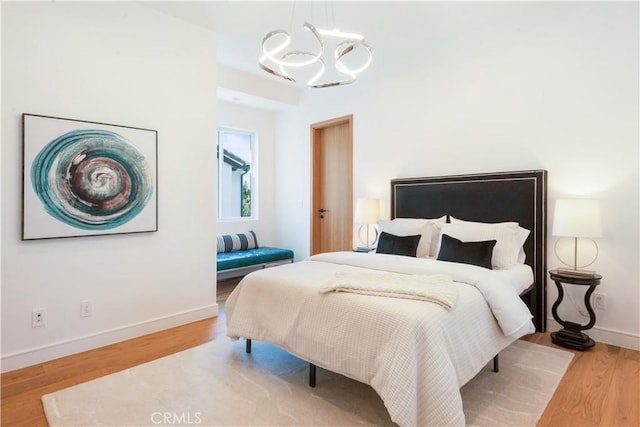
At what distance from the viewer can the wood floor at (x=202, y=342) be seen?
1.87 metres

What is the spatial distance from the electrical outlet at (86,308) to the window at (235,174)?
2.54m

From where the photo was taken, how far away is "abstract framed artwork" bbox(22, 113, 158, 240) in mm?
2436

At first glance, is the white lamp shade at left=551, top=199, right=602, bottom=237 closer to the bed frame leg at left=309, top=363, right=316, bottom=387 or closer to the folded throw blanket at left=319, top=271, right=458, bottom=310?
the folded throw blanket at left=319, top=271, right=458, bottom=310

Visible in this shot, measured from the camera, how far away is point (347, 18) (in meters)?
3.21

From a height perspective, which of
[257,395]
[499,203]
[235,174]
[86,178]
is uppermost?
[235,174]

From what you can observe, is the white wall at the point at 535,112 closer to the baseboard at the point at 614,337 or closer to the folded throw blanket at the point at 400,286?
the baseboard at the point at 614,337

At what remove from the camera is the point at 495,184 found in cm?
326

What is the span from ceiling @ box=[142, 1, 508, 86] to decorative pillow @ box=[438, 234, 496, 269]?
2015 millimetres

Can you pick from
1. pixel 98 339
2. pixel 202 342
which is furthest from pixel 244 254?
pixel 98 339

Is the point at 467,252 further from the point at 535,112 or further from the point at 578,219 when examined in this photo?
the point at 535,112

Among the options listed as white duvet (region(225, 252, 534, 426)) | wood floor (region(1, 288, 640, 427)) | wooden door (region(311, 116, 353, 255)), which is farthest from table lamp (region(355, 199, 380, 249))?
wood floor (region(1, 288, 640, 427))

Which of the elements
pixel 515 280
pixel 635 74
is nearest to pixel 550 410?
pixel 515 280

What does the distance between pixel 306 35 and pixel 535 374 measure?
11.4ft

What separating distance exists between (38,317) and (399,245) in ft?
9.43
